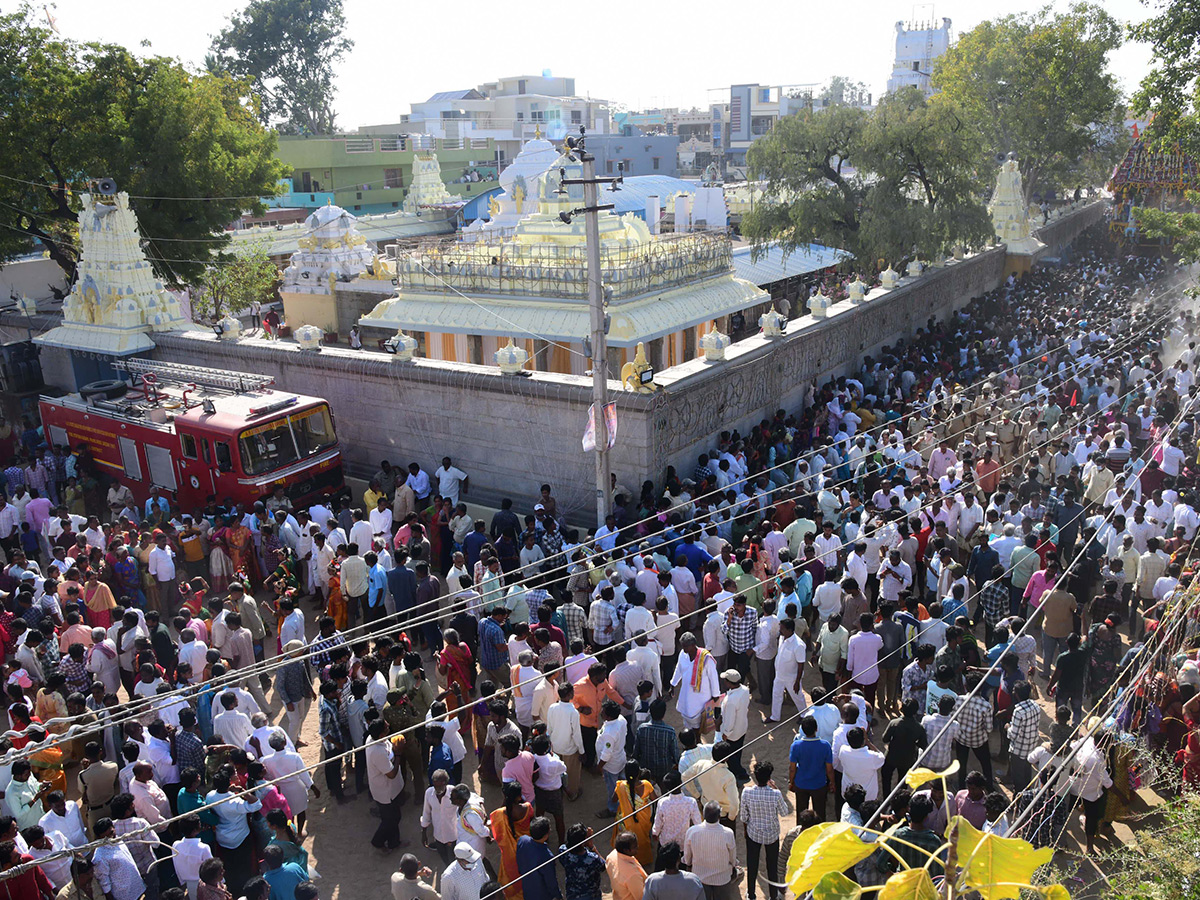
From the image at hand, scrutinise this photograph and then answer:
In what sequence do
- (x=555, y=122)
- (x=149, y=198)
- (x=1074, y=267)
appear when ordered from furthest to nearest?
(x=555, y=122)
(x=1074, y=267)
(x=149, y=198)

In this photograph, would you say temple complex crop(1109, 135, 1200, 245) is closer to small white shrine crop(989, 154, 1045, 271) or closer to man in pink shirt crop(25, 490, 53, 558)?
small white shrine crop(989, 154, 1045, 271)

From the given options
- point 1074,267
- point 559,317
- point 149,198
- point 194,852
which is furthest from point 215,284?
point 1074,267

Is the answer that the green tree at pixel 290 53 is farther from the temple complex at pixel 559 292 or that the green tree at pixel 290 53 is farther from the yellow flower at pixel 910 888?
the yellow flower at pixel 910 888

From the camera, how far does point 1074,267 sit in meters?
33.9

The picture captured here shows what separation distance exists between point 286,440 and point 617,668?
312 inches

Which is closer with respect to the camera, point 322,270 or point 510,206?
point 322,270

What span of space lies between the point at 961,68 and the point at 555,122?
26789mm

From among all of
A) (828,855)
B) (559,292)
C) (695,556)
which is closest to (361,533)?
(695,556)

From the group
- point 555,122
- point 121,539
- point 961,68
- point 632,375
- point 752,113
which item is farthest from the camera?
point 752,113

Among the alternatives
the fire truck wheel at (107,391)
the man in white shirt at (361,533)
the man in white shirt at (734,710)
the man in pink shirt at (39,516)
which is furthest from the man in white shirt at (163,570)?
the man in white shirt at (734,710)

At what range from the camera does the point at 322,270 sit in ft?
85.6

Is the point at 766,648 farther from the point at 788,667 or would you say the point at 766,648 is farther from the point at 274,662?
the point at 274,662

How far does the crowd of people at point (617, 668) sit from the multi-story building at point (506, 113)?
60037 millimetres

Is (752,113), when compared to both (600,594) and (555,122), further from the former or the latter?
(600,594)
